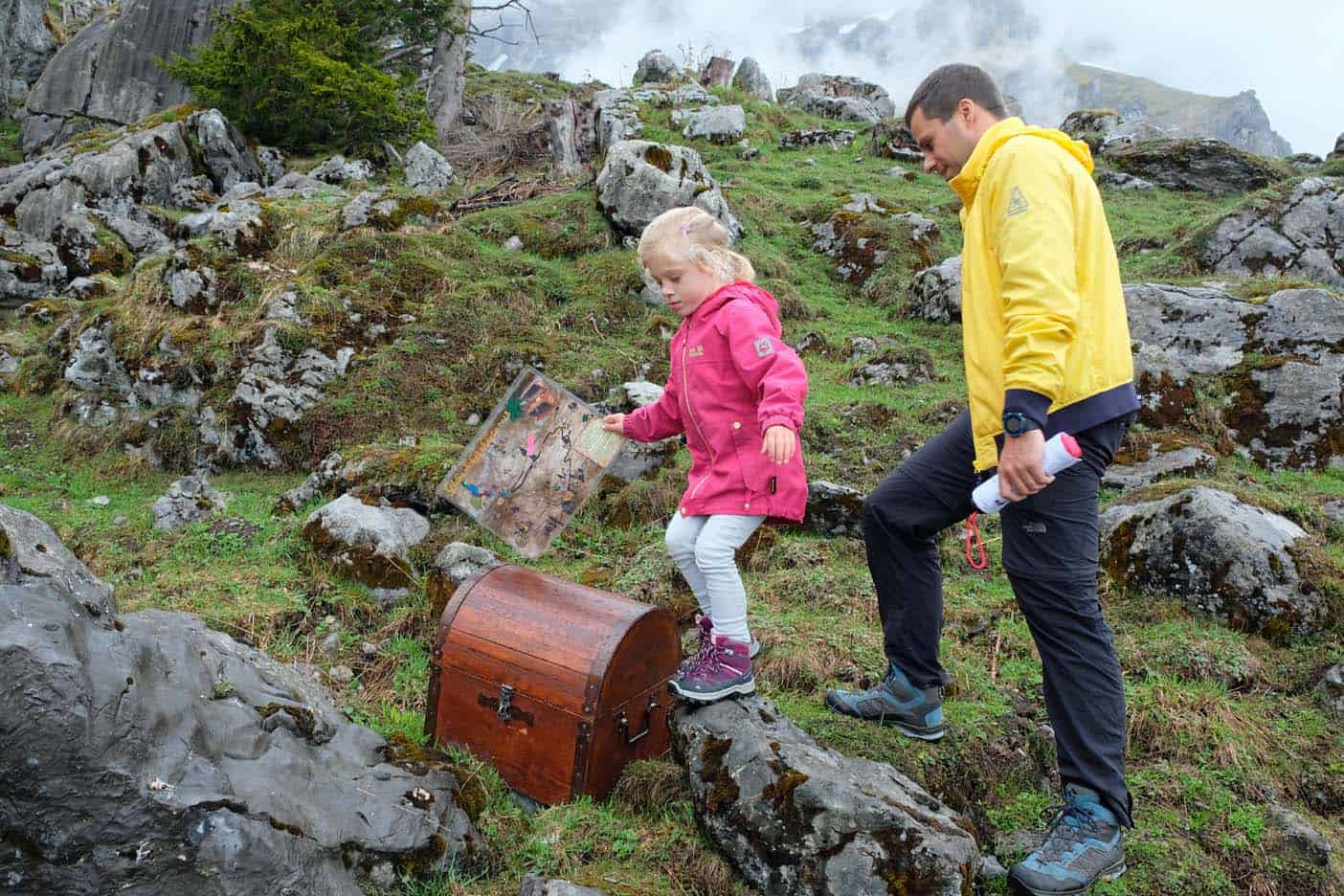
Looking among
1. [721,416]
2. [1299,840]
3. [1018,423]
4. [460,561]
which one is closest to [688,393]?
[721,416]

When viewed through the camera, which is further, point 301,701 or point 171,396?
point 171,396

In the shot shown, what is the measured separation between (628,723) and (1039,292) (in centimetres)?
227

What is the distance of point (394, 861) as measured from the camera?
2791mm

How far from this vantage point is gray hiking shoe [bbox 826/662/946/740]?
3527 millimetres

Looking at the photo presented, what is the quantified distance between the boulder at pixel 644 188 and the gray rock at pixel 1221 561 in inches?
257

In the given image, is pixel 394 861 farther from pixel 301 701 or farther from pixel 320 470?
pixel 320 470

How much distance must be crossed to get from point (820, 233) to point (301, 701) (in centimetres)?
1071

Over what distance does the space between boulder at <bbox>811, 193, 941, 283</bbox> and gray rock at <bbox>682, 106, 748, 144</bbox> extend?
4687mm

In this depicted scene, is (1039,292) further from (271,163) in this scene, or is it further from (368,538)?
(271,163)

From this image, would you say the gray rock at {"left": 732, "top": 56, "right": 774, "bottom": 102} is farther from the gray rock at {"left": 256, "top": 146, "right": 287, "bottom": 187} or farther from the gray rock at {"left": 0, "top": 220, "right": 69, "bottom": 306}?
the gray rock at {"left": 0, "top": 220, "right": 69, "bottom": 306}

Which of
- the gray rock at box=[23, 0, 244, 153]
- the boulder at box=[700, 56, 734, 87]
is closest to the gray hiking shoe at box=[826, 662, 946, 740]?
the gray rock at box=[23, 0, 244, 153]

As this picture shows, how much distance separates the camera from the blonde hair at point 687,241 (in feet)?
11.5

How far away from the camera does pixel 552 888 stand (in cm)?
269

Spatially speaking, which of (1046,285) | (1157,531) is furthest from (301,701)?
(1157,531)
